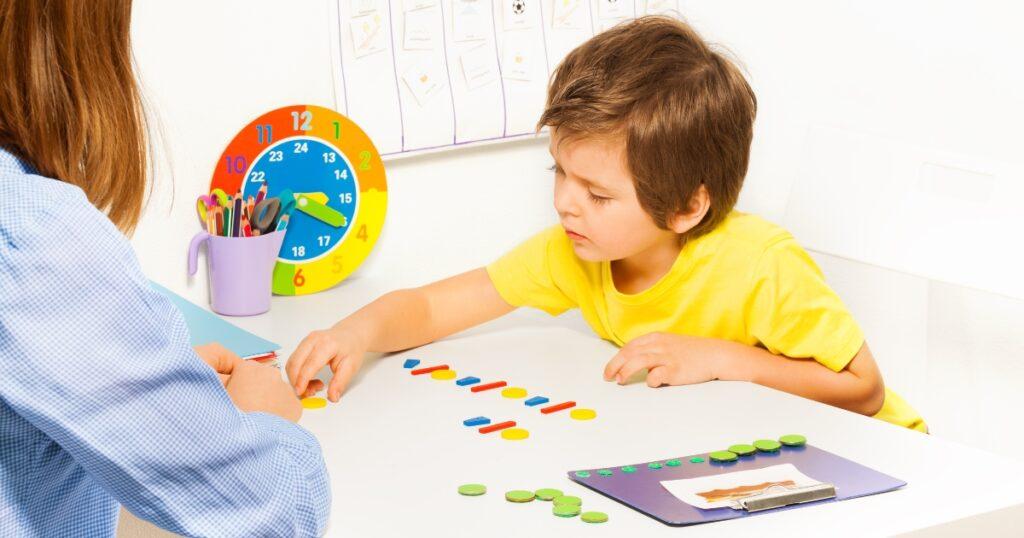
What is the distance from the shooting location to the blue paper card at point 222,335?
1.13 metres

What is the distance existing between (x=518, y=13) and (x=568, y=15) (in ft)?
0.30

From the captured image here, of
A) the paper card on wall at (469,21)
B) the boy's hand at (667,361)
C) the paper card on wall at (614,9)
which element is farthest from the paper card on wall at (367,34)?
the boy's hand at (667,361)

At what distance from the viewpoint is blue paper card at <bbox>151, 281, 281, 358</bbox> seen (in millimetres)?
1126

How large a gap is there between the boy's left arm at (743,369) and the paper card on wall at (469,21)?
59cm

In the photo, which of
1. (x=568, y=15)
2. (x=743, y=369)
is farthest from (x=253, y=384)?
(x=568, y=15)

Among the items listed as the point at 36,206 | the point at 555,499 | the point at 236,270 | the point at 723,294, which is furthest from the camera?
the point at 236,270

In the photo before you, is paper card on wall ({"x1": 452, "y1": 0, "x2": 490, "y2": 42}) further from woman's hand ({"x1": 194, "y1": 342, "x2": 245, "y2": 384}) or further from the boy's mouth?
woman's hand ({"x1": 194, "y1": 342, "x2": 245, "y2": 384})

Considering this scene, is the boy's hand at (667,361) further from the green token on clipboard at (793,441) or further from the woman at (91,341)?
the woman at (91,341)


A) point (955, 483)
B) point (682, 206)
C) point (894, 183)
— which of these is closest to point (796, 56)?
point (894, 183)

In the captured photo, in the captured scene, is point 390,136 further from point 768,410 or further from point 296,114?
point 768,410

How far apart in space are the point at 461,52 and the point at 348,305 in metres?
0.38

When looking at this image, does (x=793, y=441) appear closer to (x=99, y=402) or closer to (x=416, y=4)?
(x=99, y=402)

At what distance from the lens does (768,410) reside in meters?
1.00

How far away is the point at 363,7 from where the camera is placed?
1.43 metres
